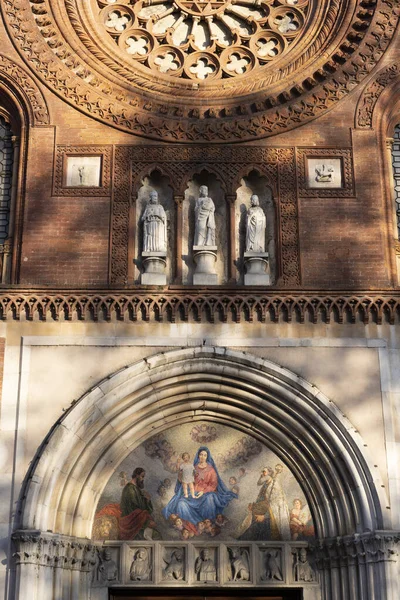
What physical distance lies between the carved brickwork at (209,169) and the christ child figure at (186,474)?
12.9 ft

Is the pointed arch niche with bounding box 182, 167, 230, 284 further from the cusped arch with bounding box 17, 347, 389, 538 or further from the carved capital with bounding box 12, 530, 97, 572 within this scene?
the carved capital with bounding box 12, 530, 97, 572

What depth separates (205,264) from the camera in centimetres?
1767

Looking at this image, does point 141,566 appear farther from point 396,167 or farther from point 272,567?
point 396,167

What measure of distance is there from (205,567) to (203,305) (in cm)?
424

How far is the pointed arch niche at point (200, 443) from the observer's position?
15.9 metres

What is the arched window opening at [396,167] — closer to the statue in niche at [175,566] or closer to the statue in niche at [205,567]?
the statue in niche at [205,567]

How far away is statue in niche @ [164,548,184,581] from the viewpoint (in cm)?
1661

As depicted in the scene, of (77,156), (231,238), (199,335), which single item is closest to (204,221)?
(231,238)

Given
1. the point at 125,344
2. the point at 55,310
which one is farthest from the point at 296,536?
the point at 55,310

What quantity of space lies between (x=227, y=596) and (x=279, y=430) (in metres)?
2.80

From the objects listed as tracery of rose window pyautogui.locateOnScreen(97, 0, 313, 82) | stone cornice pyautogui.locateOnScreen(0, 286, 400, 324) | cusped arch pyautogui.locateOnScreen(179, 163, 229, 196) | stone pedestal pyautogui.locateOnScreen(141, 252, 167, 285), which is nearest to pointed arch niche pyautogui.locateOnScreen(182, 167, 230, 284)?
cusped arch pyautogui.locateOnScreen(179, 163, 229, 196)

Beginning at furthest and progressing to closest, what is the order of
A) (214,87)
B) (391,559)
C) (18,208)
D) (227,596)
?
(214,87)
(18,208)
(227,596)
(391,559)

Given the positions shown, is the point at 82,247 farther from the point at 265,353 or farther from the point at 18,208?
the point at 265,353

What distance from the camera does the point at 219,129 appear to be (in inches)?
734
